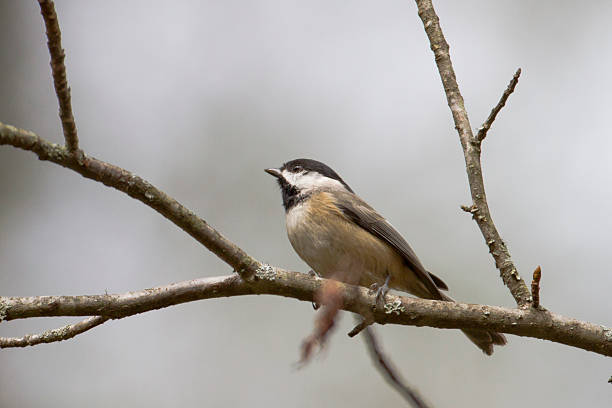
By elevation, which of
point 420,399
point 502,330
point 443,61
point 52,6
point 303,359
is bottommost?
point 420,399

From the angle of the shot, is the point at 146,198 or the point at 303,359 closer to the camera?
the point at 303,359

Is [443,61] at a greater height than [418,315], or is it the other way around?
[443,61]

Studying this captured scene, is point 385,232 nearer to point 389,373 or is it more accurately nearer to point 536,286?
point 536,286

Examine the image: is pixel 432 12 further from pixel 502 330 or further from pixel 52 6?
pixel 52 6

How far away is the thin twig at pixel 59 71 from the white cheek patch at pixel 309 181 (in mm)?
2502

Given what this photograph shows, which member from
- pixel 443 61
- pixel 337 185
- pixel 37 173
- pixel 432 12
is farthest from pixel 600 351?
pixel 37 173

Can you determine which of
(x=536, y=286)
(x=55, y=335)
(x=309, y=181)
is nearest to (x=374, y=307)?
(x=536, y=286)

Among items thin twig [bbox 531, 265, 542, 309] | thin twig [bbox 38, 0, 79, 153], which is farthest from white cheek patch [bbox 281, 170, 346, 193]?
thin twig [bbox 38, 0, 79, 153]

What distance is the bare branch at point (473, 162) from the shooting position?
287cm

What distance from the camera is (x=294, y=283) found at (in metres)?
2.49

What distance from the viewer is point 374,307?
8.63 feet

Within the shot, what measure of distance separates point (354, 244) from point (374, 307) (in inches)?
53.8

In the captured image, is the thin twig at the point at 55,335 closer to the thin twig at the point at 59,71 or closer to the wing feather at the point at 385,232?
the thin twig at the point at 59,71

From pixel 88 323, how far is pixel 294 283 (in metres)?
0.76
